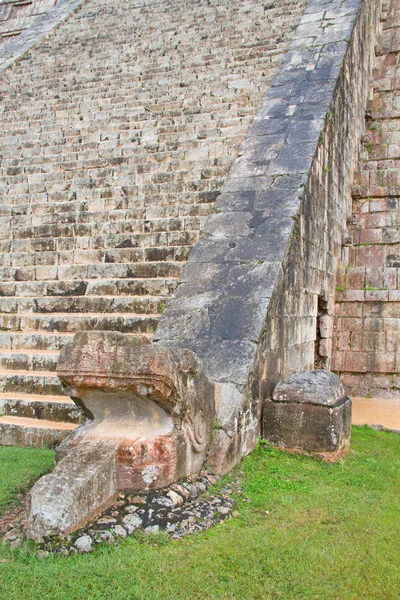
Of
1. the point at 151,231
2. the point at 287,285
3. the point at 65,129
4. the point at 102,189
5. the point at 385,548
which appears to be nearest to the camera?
the point at 385,548

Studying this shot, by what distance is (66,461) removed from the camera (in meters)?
3.45

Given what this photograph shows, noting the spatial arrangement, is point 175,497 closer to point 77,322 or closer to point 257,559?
point 257,559

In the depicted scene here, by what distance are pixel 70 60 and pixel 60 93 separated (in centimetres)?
190

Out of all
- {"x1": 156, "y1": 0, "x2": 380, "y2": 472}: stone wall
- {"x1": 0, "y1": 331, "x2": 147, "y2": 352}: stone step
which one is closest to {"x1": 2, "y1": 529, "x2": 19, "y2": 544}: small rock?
{"x1": 156, "y1": 0, "x2": 380, "y2": 472}: stone wall

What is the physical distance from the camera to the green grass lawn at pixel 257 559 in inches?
106

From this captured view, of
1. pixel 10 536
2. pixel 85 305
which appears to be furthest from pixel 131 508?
pixel 85 305

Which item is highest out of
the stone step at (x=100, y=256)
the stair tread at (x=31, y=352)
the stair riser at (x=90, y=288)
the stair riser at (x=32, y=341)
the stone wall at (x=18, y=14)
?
the stone wall at (x=18, y=14)

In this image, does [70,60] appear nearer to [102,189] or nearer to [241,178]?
[102,189]

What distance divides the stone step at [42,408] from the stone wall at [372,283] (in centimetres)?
463

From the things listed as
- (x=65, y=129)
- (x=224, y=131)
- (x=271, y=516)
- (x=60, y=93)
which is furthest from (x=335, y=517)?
(x=60, y=93)

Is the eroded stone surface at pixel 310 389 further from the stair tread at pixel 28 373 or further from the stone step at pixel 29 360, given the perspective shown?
the stone step at pixel 29 360

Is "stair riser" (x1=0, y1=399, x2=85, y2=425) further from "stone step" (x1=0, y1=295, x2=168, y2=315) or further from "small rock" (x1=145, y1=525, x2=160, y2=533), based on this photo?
"small rock" (x1=145, y1=525, x2=160, y2=533)

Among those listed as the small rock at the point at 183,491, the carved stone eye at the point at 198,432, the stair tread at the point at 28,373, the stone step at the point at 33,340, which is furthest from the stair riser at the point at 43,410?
the small rock at the point at 183,491

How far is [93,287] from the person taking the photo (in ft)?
21.4
